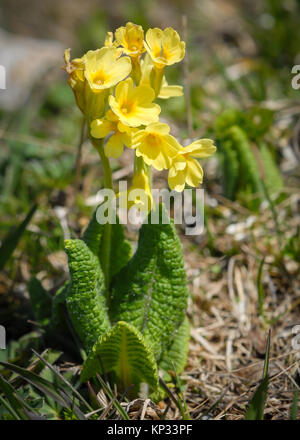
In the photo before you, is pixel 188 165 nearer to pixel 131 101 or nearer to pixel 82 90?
pixel 131 101

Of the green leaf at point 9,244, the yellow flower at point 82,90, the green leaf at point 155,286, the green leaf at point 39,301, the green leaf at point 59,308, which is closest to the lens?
the yellow flower at point 82,90

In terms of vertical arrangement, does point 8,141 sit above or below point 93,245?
above

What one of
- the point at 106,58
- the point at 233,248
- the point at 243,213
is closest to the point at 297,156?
the point at 243,213

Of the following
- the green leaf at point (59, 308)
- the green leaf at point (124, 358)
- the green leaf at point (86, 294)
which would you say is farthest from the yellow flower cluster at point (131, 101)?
the green leaf at point (59, 308)

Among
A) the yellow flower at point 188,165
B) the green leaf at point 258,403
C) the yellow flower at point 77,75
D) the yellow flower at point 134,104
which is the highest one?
the yellow flower at point 77,75

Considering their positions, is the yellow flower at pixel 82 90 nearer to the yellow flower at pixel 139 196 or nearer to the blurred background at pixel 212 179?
the yellow flower at pixel 139 196
